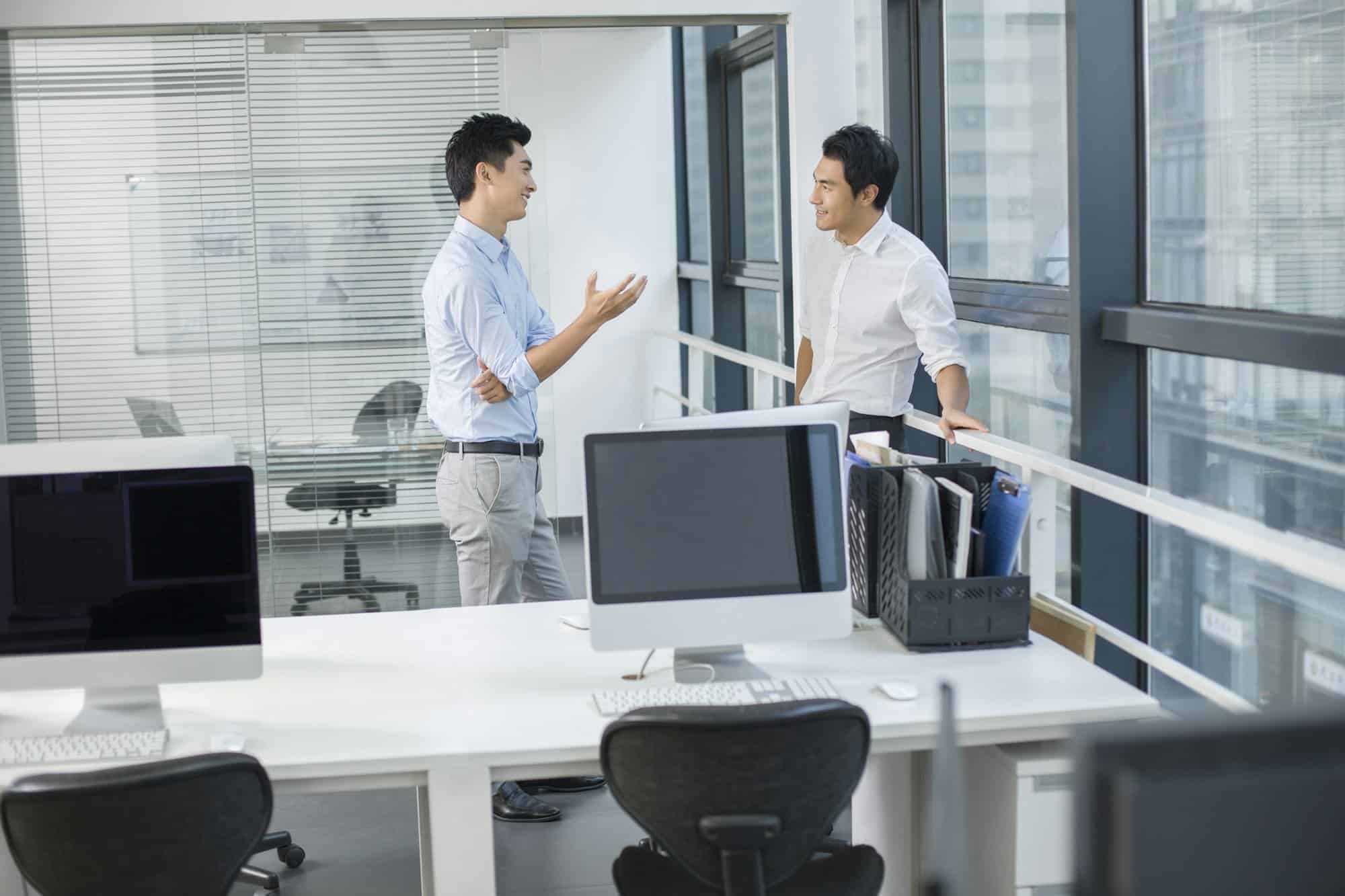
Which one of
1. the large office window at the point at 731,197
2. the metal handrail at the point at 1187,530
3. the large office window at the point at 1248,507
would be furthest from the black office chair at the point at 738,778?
the large office window at the point at 731,197

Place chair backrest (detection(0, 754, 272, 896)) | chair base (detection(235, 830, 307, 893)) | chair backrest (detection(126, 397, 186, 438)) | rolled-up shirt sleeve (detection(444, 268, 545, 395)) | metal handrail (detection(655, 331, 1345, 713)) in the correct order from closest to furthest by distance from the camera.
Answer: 1. chair backrest (detection(0, 754, 272, 896))
2. metal handrail (detection(655, 331, 1345, 713))
3. chair base (detection(235, 830, 307, 893))
4. rolled-up shirt sleeve (detection(444, 268, 545, 395))
5. chair backrest (detection(126, 397, 186, 438))

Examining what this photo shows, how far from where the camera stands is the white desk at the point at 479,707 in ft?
6.65

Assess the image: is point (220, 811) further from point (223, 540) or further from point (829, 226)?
point (829, 226)

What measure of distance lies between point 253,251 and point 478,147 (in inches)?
44.2

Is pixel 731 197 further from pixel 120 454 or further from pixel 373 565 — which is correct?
pixel 120 454

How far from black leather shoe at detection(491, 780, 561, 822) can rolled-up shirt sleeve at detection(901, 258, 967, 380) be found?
1386 millimetres

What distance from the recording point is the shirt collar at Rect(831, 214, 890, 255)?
3.49 metres

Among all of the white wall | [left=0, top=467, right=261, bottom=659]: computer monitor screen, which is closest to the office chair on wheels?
[left=0, top=467, right=261, bottom=659]: computer monitor screen

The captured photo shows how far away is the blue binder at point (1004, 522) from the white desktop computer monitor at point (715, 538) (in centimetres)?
33

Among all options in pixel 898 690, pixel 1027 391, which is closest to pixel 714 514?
pixel 898 690

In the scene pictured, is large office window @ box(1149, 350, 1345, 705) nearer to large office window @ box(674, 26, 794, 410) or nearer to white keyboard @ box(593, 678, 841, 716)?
white keyboard @ box(593, 678, 841, 716)

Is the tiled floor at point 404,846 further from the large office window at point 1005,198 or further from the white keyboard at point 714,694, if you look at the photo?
the large office window at point 1005,198

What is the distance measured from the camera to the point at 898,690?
7.22 ft

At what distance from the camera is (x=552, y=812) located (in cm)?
341
